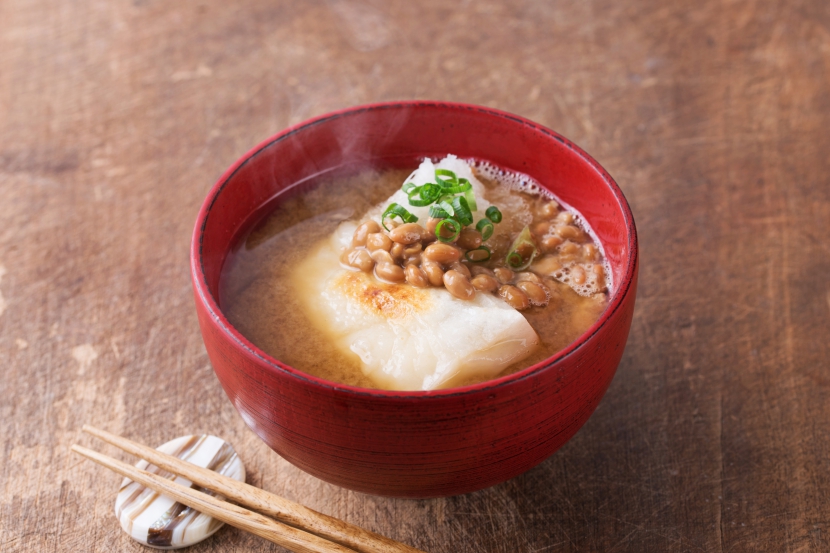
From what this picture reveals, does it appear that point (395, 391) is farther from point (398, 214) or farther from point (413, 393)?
point (398, 214)

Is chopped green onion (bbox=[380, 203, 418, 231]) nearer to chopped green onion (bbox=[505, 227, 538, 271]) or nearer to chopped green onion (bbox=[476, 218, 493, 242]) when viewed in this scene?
chopped green onion (bbox=[476, 218, 493, 242])

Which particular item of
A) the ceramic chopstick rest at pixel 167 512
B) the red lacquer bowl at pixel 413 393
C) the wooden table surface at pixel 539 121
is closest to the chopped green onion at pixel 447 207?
the red lacquer bowl at pixel 413 393

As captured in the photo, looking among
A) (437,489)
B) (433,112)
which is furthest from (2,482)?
(433,112)

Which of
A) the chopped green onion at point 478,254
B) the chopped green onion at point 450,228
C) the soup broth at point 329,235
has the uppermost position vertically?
the chopped green onion at point 450,228

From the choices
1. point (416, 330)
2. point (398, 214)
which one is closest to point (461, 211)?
point (398, 214)

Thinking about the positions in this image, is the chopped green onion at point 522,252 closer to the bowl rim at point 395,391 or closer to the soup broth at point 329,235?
the soup broth at point 329,235

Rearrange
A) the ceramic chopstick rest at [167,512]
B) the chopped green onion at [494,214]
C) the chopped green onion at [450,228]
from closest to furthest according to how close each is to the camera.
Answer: the ceramic chopstick rest at [167,512] < the chopped green onion at [450,228] < the chopped green onion at [494,214]

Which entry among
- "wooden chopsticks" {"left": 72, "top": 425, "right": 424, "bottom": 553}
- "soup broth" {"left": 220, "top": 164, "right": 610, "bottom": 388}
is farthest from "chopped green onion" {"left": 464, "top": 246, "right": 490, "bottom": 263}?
"wooden chopsticks" {"left": 72, "top": 425, "right": 424, "bottom": 553}
